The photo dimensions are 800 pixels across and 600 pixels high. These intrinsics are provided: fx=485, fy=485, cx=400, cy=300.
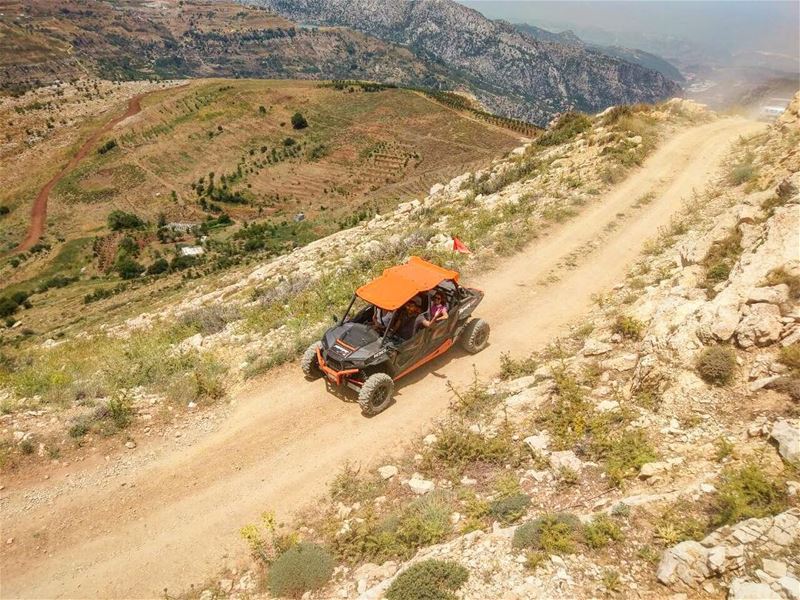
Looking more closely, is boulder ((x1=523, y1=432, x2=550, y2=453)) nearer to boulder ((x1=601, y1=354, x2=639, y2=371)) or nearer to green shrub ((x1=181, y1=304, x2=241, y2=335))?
boulder ((x1=601, y1=354, x2=639, y2=371))

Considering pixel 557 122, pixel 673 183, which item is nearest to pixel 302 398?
pixel 673 183

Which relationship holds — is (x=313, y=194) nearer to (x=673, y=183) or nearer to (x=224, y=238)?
(x=224, y=238)

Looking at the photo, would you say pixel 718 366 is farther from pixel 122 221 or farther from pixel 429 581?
pixel 122 221

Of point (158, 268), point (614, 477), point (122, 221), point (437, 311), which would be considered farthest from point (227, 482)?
A: point (122, 221)

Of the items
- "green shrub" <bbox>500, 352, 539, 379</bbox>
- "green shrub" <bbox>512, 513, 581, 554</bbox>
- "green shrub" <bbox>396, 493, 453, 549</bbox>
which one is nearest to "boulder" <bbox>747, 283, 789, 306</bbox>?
"green shrub" <bbox>500, 352, 539, 379</bbox>

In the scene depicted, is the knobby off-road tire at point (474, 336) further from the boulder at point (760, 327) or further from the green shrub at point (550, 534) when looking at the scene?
the green shrub at point (550, 534)

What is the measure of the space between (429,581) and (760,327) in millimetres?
7259

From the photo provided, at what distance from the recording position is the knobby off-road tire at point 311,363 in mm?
11430

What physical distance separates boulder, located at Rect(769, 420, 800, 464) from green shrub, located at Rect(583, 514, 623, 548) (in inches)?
101

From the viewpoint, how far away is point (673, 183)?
72.0 feet

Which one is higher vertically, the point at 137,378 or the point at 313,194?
the point at 137,378

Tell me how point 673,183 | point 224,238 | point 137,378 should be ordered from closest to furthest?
point 137,378 → point 673,183 → point 224,238

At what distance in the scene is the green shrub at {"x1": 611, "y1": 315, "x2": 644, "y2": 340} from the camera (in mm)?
11047

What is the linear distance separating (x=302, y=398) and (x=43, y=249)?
58713mm
